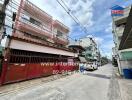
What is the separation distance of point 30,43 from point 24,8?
16.3 ft

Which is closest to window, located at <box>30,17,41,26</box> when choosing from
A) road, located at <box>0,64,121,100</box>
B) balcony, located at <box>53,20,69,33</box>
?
balcony, located at <box>53,20,69,33</box>

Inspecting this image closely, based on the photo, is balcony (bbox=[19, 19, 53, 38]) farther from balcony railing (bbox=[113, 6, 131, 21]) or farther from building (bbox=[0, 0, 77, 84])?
balcony railing (bbox=[113, 6, 131, 21])

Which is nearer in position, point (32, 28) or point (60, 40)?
point (32, 28)

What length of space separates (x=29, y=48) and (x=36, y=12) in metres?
6.30

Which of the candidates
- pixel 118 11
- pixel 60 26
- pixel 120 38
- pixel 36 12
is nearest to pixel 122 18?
pixel 118 11

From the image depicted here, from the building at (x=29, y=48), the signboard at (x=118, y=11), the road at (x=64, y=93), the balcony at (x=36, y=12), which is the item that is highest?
the signboard at (x=118, y=11)

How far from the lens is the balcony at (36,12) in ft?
44.4

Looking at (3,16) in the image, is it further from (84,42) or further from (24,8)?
(84,42)

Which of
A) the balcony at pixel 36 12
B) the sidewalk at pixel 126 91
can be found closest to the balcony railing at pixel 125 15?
the balcony at pixel 36 12

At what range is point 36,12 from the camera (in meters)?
15.0

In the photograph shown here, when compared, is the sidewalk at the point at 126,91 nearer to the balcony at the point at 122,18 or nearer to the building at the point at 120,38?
the building at the point at 120,38

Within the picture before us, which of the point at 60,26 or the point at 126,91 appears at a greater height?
the point at 60,26

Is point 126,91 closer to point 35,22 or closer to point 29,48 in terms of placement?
point 29,48

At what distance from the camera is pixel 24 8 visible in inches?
519
